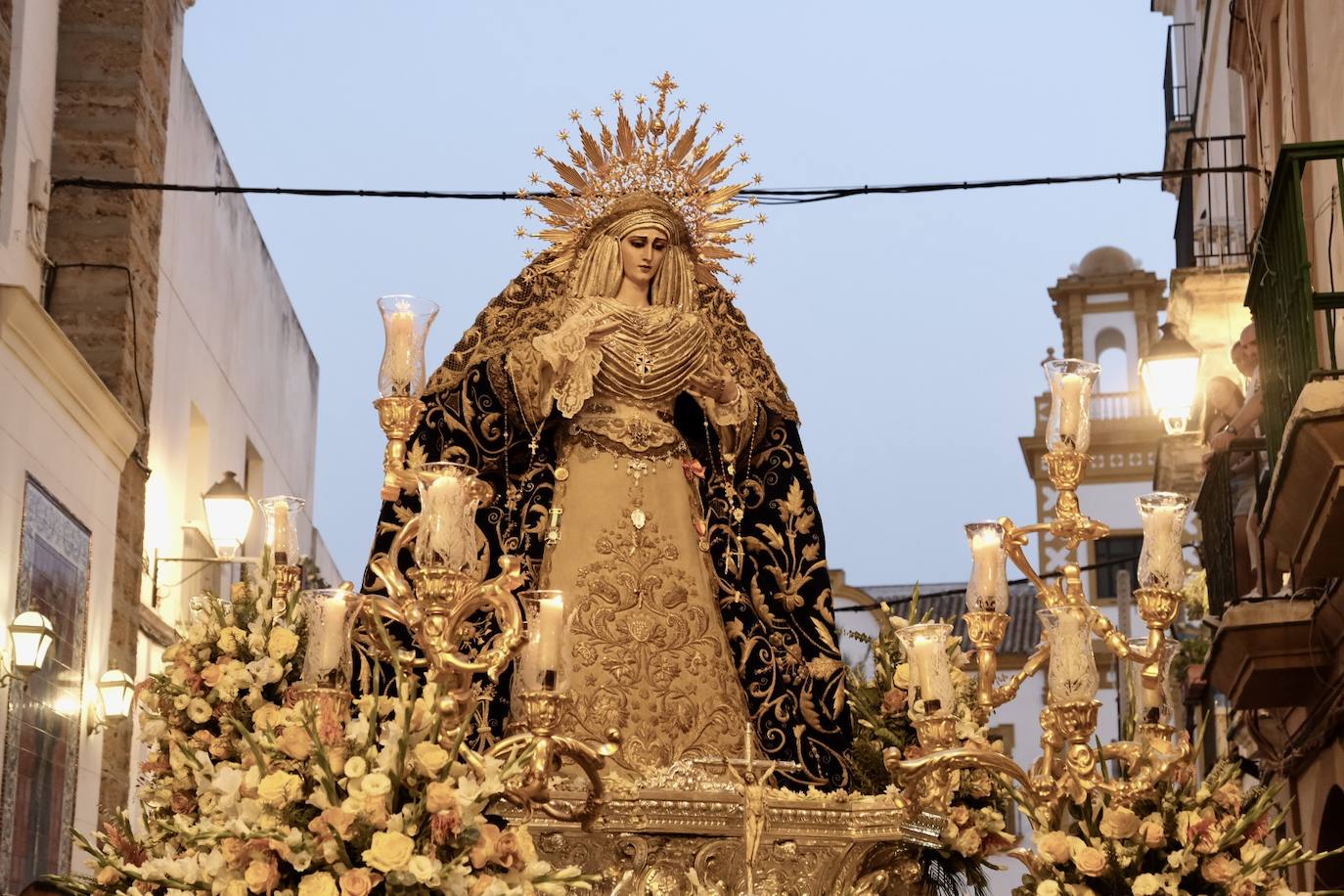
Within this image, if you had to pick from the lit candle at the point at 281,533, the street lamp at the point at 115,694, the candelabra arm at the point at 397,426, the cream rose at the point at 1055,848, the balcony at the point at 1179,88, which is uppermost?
the balcony at the point at 1179,88

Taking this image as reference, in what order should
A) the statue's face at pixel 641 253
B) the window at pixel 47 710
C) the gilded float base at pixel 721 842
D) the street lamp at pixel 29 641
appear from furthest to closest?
the window at pixel 47 710 → the street lamp at pixel 29 641 → the statue's face at pixel 641 253 → the gilded float base at pixel 721 842

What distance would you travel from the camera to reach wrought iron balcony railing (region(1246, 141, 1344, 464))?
22.3ft

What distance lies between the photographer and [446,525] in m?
4.76

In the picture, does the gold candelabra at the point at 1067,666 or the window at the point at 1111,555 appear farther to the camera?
the window at the point at 1111,555

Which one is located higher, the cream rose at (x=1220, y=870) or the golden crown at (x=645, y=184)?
the golden crown at (x=645, y=184)

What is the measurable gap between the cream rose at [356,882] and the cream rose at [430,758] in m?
A: 0.24

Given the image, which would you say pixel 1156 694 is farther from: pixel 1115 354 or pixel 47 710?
pixel 1115 354

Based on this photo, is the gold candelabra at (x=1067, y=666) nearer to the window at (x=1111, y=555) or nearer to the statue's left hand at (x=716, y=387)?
the statue's left hand at (x=716, y=387)

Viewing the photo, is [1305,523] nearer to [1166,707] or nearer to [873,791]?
[873,791]

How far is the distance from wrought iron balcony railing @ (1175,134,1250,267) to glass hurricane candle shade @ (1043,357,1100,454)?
5.99 m

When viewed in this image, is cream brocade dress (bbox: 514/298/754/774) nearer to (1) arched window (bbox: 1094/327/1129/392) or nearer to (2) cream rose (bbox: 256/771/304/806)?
(2) cream rose (bbox: 256/771/304/806)

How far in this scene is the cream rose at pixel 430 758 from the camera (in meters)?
4.41

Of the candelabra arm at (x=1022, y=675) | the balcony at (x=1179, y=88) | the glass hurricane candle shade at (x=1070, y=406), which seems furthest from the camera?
the balcony at (x=1179, y=88)

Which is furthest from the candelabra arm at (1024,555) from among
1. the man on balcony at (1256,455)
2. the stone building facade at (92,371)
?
the stone building facade at (92,371)
